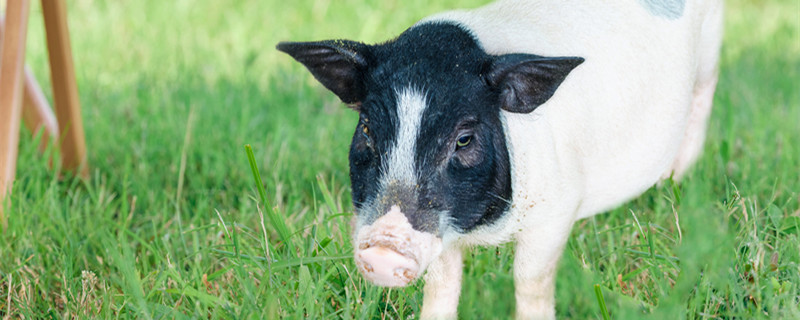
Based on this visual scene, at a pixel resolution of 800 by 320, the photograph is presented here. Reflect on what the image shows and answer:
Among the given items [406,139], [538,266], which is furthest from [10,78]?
[538,266]

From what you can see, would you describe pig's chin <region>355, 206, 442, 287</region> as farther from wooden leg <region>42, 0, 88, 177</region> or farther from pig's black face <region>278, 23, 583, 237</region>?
wooden leg <region>42, 0, 88, 177</region>

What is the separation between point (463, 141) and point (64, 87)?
2.01m

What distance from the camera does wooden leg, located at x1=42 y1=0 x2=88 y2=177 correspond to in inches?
128

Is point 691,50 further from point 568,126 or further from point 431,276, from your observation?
point 431,276

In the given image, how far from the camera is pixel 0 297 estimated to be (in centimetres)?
249

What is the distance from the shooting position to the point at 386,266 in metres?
1.85

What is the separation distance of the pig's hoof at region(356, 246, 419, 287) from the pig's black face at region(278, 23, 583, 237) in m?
0.11

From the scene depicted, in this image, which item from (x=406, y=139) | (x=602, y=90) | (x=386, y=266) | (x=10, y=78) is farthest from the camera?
(x=10, y=78)

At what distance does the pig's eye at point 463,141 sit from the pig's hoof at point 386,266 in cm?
33

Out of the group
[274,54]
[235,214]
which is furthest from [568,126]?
[274,54]

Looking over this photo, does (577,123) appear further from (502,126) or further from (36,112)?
(36,112)

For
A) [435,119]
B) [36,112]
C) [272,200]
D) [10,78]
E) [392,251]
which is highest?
[435,119]

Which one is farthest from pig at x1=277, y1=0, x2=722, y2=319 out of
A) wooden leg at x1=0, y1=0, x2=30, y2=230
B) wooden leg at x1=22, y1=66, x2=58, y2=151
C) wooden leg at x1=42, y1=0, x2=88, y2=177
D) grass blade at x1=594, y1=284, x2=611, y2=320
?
wooden leg at x1=22, y1=66, x2=58, y2=151

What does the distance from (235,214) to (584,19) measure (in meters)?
1.48
